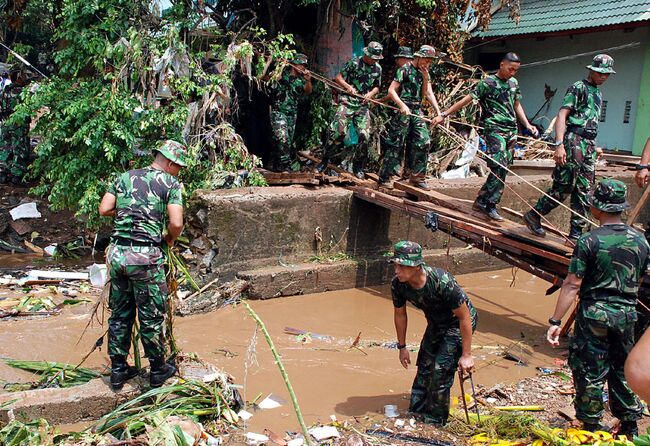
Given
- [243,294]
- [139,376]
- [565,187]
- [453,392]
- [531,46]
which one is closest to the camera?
[139,376]

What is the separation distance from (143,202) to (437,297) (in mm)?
2344

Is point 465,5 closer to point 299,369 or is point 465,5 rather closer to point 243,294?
point 243,294

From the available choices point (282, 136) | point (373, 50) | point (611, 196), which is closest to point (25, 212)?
point (282, 136)

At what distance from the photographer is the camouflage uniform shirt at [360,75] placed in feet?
32.2

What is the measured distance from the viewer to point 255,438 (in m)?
5.07

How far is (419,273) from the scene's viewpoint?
5230 mm

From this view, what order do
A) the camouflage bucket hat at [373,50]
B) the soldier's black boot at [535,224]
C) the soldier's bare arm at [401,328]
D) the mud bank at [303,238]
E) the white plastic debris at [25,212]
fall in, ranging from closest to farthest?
1. the soldier's bare arm at [401,328]
2. the soldier's black boot at [535,224]
3. the mud bank at [303,238]
4. the camouflage bucket hat at [373,50]
5. the white plastic debris at [25,212]

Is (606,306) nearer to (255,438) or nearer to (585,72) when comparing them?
(255,438)

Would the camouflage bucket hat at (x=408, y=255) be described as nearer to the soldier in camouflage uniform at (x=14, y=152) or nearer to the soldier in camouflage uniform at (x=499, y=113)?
the soldier in camouflage uniform at (x=499, y=113)

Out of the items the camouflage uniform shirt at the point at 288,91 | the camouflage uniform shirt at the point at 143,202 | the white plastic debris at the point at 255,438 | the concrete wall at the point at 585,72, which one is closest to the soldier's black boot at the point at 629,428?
the white plastic debris at the point at 255,438

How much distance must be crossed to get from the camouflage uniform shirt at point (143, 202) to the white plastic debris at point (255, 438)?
5.30 feet

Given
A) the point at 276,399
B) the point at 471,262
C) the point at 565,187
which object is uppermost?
the point at 565,187

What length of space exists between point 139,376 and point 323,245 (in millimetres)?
4056

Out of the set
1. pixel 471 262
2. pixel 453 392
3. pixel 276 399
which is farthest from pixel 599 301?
pixel 471 262
